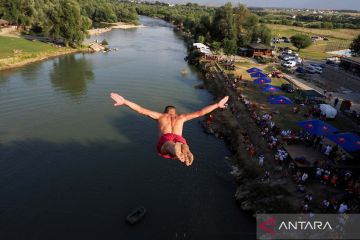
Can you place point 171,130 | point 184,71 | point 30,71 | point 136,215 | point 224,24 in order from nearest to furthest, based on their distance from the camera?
point 171,130 → point 136,215 → point 30,71 → point 184,71 → point 224,24

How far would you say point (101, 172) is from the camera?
26.8 m

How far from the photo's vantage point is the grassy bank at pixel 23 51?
6247cm

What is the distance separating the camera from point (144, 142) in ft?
107

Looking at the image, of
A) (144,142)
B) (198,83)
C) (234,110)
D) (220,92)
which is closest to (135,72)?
(198,83)

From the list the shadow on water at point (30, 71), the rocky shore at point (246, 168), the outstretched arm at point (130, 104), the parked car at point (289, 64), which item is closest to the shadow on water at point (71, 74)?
the shadow on water at point (30, 71)

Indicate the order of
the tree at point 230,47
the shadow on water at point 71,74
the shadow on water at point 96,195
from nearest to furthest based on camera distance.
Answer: the shadow on water at point 96,195
the shadow on water at point 71,74
the tree at point 230,47

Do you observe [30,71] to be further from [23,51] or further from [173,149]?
[173,149]

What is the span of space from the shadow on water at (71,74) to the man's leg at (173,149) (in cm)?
4217

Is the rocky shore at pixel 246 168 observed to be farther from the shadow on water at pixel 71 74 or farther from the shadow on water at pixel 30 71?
the shadow on water at pixel 30 71

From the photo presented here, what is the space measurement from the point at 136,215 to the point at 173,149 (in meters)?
15.7

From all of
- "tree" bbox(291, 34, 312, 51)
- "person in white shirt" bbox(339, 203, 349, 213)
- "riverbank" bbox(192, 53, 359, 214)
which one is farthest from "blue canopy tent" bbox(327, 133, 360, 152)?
"tree" bbox(291, 34, 312, 51)

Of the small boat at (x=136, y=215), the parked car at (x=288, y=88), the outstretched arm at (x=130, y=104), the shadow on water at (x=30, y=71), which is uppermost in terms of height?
the outstretched arm at (x=130, y=104)

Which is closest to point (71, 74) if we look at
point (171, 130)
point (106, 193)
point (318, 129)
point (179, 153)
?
point (106, 193)

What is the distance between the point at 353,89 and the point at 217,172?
102 feet
